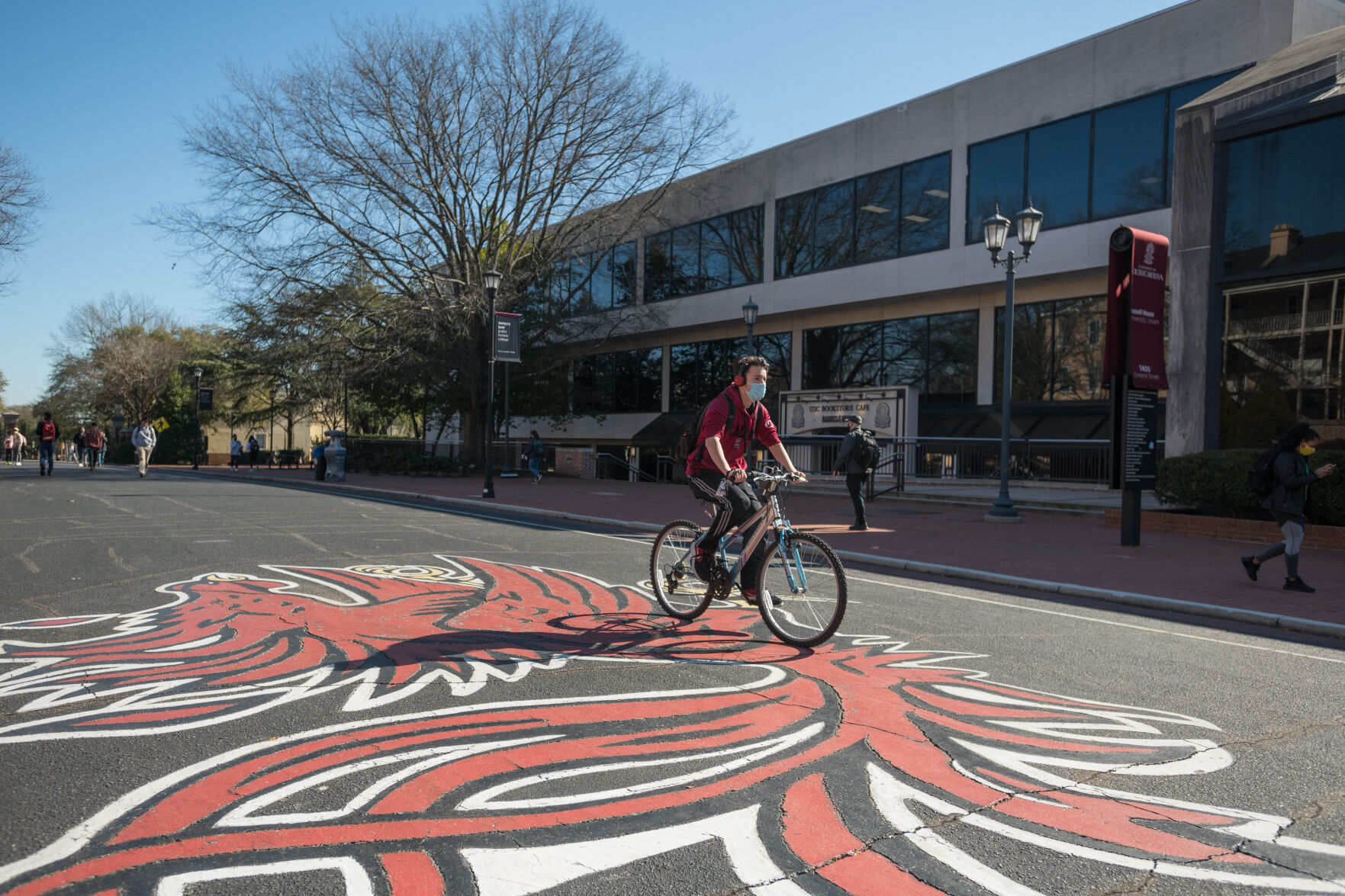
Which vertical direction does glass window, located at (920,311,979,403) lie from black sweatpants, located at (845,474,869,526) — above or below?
above

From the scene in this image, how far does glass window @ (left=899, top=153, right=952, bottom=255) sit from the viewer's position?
2695 cm

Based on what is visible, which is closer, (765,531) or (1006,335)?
(765,531)

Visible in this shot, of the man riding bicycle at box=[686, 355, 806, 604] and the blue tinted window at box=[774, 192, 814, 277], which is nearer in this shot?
the man riding bicycle at box=[686, 355, 806, 604]

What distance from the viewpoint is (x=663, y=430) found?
38.0 meters

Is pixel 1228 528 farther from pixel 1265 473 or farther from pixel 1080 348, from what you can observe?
pixel 1080 348

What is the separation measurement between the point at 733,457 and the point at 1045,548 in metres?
7.63

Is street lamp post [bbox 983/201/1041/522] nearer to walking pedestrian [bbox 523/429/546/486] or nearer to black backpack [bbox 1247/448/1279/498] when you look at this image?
black backpack [bbox 1247/448/1279/498]

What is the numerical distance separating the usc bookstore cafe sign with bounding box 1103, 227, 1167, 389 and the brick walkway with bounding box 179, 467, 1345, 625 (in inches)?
102

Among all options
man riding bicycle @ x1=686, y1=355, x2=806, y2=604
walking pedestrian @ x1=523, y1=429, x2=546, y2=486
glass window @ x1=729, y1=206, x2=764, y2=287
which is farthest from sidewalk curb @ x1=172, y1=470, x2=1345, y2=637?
glass window @ x1=729, y1=206, x2=764, y2=287

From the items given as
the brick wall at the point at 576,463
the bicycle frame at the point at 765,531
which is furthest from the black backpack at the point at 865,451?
the brick wall at the point at 576,463

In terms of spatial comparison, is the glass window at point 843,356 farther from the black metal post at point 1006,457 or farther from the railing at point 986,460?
the black metal post at point 1006,457

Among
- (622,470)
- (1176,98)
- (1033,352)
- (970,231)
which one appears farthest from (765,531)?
(622,470)

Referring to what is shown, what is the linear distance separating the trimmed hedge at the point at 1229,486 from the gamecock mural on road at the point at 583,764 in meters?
9.65

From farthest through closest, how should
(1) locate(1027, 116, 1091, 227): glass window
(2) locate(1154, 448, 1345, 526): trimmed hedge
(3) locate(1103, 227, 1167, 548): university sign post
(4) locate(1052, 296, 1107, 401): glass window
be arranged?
1. (4) locate(1052, 296, 1107, 401): glass window
2. (1) locate(1027, 116, 1091, 227): glass window
3. (3) locate(1103, 227, 1167, 548): university sign post
4. (2) locate(1154, 448, 1345, 526): trimmed hedge
